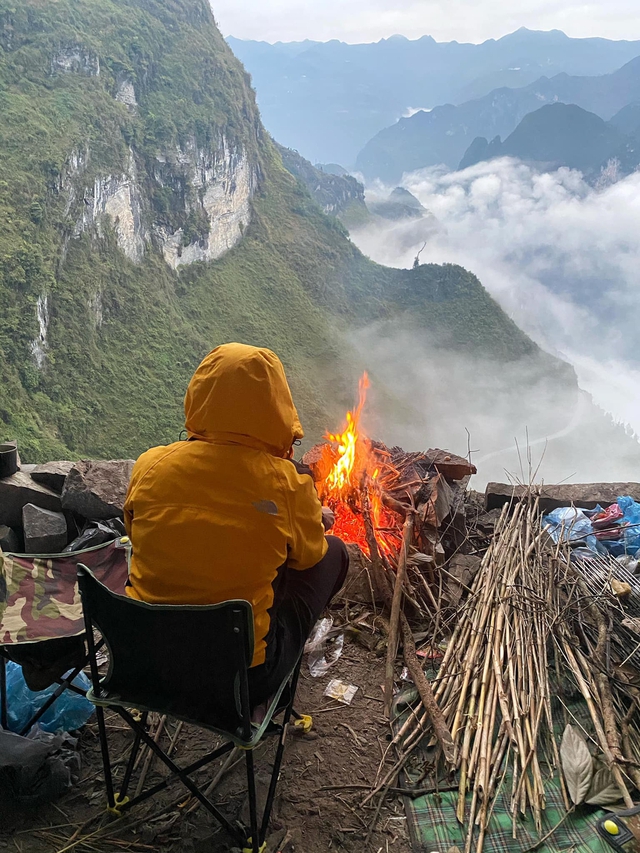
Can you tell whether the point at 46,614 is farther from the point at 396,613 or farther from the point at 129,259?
the point at 129,259

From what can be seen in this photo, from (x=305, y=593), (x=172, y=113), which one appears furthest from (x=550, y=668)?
(x=172, y=113)

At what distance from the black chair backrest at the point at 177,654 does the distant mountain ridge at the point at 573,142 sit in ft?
455

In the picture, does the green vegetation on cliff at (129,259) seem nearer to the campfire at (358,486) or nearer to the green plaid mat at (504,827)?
the campfire at (358,486)

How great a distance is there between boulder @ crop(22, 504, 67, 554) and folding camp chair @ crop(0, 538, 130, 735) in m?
1.05

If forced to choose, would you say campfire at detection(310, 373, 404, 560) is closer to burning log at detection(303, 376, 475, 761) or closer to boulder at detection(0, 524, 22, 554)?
burning log at detection(303, 376, 475, 761)

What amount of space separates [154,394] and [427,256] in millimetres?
105314

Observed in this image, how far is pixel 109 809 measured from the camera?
77.6 inches

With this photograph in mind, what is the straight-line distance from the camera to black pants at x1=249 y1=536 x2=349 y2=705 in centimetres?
178

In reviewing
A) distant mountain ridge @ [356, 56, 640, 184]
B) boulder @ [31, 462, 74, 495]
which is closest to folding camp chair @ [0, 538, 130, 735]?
boulder @ [31, 462, 74, 495]

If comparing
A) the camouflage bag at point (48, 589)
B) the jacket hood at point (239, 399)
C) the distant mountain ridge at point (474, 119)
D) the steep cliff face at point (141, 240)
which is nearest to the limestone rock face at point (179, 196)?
the steep cliff face at point (141, 240)

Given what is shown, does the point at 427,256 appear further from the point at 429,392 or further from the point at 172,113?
the point at 172,113

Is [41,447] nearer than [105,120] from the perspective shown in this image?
Yes

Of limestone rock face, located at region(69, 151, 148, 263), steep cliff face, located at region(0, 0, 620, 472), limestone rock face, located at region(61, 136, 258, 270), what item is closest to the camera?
steep cliff face, located at region(0, 0, 620, 472)

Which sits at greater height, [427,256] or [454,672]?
[427,256]
